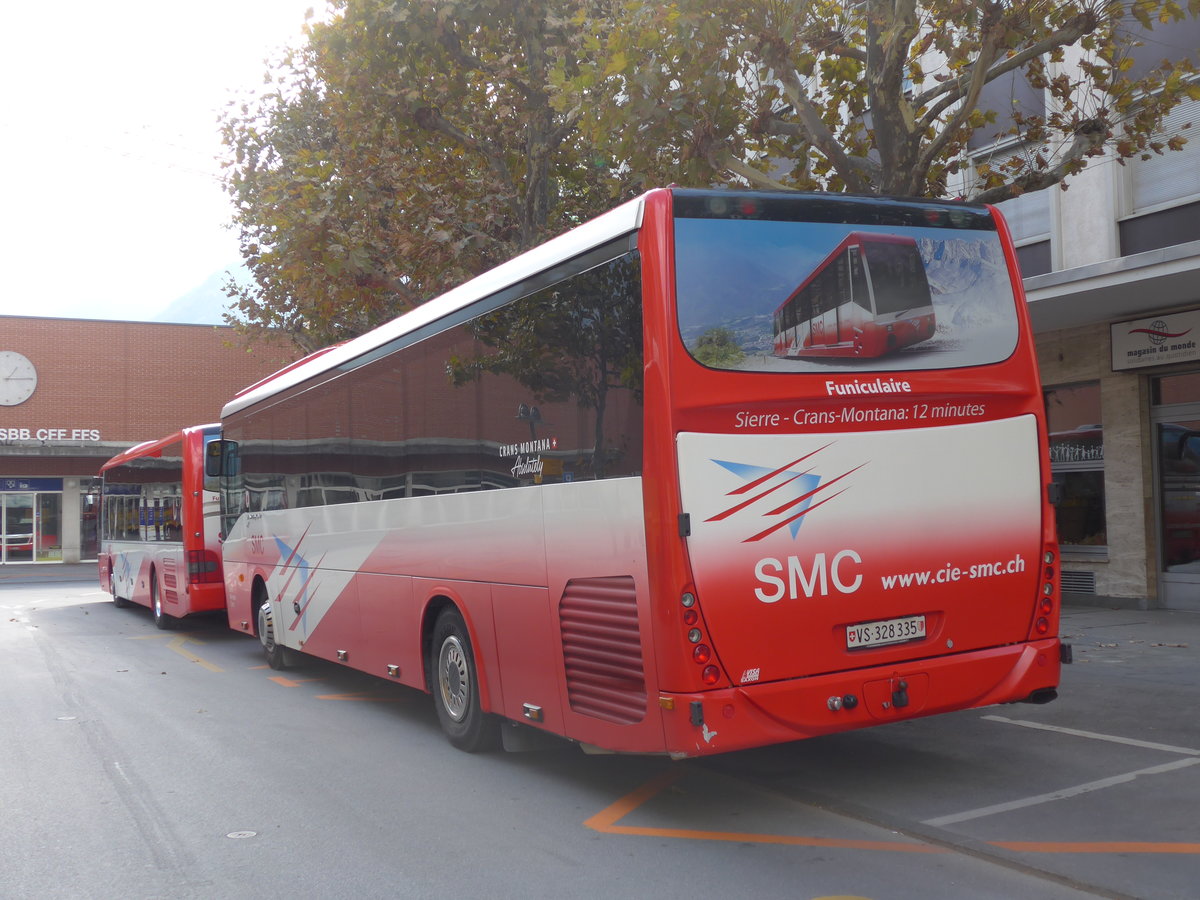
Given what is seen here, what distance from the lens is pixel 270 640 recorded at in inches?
504

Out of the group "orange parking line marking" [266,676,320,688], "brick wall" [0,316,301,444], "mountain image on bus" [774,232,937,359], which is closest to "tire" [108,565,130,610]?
"orange parking line marking" [266,676,320,688]

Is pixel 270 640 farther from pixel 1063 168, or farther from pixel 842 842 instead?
pixel 1063 168

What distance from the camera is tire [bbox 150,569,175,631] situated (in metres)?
18.0

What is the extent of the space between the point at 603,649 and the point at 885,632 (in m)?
1.46

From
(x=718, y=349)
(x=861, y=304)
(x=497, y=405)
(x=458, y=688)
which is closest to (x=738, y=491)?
(x=718, y=349)

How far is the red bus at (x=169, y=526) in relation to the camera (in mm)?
16125

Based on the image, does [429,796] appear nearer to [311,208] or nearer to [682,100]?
[682,100]

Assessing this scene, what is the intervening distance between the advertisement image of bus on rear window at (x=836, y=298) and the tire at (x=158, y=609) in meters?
14.5

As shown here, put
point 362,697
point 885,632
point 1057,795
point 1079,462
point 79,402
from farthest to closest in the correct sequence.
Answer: point 79,402 → point 1079,462 → point 362,697 → point 1057,795 → point 885,632

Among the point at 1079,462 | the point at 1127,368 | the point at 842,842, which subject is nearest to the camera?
the point at 842,842

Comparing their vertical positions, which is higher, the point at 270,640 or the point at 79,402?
the point at 79,402

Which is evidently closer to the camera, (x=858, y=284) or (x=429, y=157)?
(x=858, y=284)

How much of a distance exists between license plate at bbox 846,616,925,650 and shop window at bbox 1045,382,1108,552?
10.3m

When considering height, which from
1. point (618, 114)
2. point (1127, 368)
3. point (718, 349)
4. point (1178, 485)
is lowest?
point (1178, 485)
